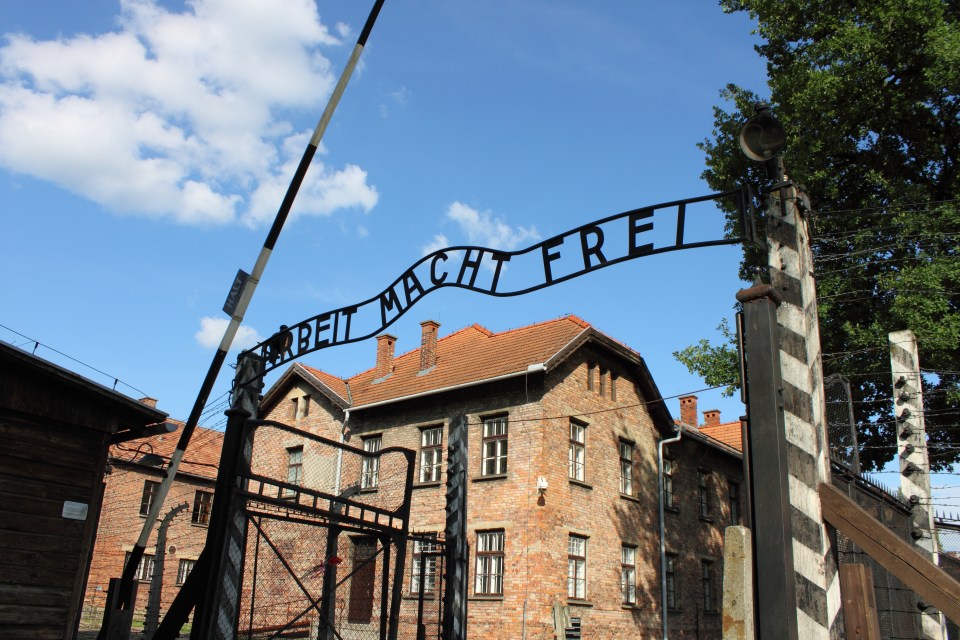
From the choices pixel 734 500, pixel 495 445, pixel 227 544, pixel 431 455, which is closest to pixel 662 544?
pixel 495 445

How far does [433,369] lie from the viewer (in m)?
25.5

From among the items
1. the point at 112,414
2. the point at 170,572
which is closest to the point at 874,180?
the point at 112,414

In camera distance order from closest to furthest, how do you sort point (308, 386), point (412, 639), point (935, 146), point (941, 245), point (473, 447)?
point (941, 245) → point (935, 146) → point (412, 639) → point (473, 447) → point (308, 386)

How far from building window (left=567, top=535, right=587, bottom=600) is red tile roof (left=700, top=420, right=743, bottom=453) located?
11699 millimetres

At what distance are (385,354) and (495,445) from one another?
24.7 feet

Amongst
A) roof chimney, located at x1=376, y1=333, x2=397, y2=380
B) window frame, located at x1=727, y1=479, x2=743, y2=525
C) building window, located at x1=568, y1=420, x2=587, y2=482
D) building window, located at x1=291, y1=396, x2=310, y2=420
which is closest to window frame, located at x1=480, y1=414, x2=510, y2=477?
building window, located at x1=568, y1=420, x2=587, y2=482

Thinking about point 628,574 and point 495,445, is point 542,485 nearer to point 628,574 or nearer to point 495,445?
point 495,445

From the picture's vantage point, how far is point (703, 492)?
89.8 ft

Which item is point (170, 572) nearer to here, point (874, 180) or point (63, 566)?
point (63, 566)

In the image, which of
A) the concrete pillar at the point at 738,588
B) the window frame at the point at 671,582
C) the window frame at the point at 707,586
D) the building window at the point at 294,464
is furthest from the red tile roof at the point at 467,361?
the concrete pillar at the point at 738,588

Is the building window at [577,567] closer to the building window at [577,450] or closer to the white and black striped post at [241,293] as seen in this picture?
the building window at [577,450]

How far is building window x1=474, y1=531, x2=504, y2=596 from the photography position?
66.5 ft

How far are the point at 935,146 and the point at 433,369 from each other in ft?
50.4

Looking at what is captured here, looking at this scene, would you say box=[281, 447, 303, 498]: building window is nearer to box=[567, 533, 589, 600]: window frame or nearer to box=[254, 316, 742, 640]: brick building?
box=[254, 316, 742, 640]: brick building
